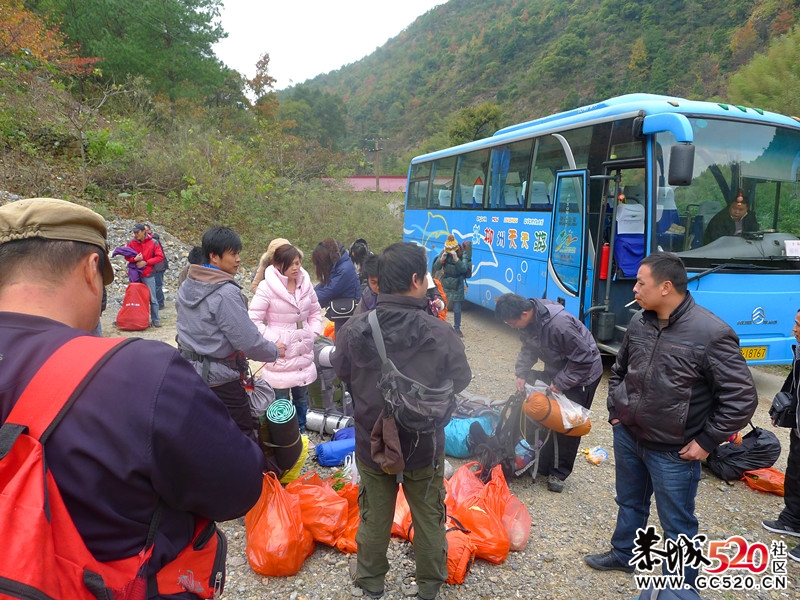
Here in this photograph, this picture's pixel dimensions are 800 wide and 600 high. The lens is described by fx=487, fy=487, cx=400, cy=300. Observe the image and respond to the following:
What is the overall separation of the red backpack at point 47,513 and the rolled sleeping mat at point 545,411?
2824 mm

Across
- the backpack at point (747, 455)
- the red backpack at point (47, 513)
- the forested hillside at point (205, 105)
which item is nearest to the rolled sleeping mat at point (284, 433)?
the red backpack at point (47, 513)

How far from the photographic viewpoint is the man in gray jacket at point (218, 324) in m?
2.97

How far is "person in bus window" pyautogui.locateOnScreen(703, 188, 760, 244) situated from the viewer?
541 centimetres

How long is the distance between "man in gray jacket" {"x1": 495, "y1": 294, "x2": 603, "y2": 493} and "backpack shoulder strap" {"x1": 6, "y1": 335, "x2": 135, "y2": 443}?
2944 mm

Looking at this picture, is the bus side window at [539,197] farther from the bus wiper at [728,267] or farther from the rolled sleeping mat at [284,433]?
the rolled sleeping mat at [284,433]

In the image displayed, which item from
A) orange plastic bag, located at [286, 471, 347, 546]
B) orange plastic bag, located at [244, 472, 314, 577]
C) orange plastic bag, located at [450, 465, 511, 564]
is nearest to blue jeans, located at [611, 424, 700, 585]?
orange plastic bag, located at [450, 465, 511, 564]

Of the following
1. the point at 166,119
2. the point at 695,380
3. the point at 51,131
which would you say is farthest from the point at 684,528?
the point at 166,119

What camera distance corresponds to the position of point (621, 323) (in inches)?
231

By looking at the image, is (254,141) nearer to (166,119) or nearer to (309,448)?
(166,119)

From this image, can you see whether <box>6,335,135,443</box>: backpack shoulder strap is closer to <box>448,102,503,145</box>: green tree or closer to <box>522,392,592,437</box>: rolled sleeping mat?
<box>522,392,592,437</box>: rolled sleeping mat

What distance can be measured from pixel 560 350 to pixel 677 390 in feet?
4.01

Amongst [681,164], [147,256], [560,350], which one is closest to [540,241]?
[681,164]

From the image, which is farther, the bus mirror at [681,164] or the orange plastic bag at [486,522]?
the bus mirror at [681,164]

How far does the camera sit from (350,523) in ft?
9.77
